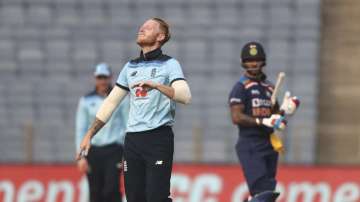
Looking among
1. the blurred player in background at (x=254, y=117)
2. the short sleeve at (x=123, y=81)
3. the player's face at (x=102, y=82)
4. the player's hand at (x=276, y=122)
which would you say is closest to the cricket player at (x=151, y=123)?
the short sleeve at (x=123, y=81)

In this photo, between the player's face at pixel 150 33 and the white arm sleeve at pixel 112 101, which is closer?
the player's face at pixel 150 33

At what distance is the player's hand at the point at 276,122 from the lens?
34.1ft

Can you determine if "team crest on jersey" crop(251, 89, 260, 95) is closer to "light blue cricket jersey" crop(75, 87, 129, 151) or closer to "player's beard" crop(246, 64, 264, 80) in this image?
"player's beard" crop(246, 64, 264, 80)

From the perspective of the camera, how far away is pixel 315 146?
723 inches

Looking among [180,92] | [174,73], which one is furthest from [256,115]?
[180,92]

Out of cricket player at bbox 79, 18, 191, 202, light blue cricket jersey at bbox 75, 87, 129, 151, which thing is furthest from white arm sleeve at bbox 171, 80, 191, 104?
light blue cricket jersey at bbox 75, 87, 129, 151

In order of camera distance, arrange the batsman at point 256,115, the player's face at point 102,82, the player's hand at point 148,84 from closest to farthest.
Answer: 1. the player's hand at point 148,84
2. the batsman at point 256,115
3. the player's face at point 102,82

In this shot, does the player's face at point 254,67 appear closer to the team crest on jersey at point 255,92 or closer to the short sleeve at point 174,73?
the team crest on jersey at point 255,92

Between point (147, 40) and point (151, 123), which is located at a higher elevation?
point (147, 40)

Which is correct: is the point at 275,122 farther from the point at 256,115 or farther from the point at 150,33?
the point at 150,33

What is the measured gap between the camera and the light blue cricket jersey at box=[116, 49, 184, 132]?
27.9 ft

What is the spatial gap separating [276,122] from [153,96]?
2199 mm

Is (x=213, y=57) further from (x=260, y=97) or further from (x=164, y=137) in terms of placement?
(x=164, y=137)

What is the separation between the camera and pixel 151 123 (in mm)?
8500
